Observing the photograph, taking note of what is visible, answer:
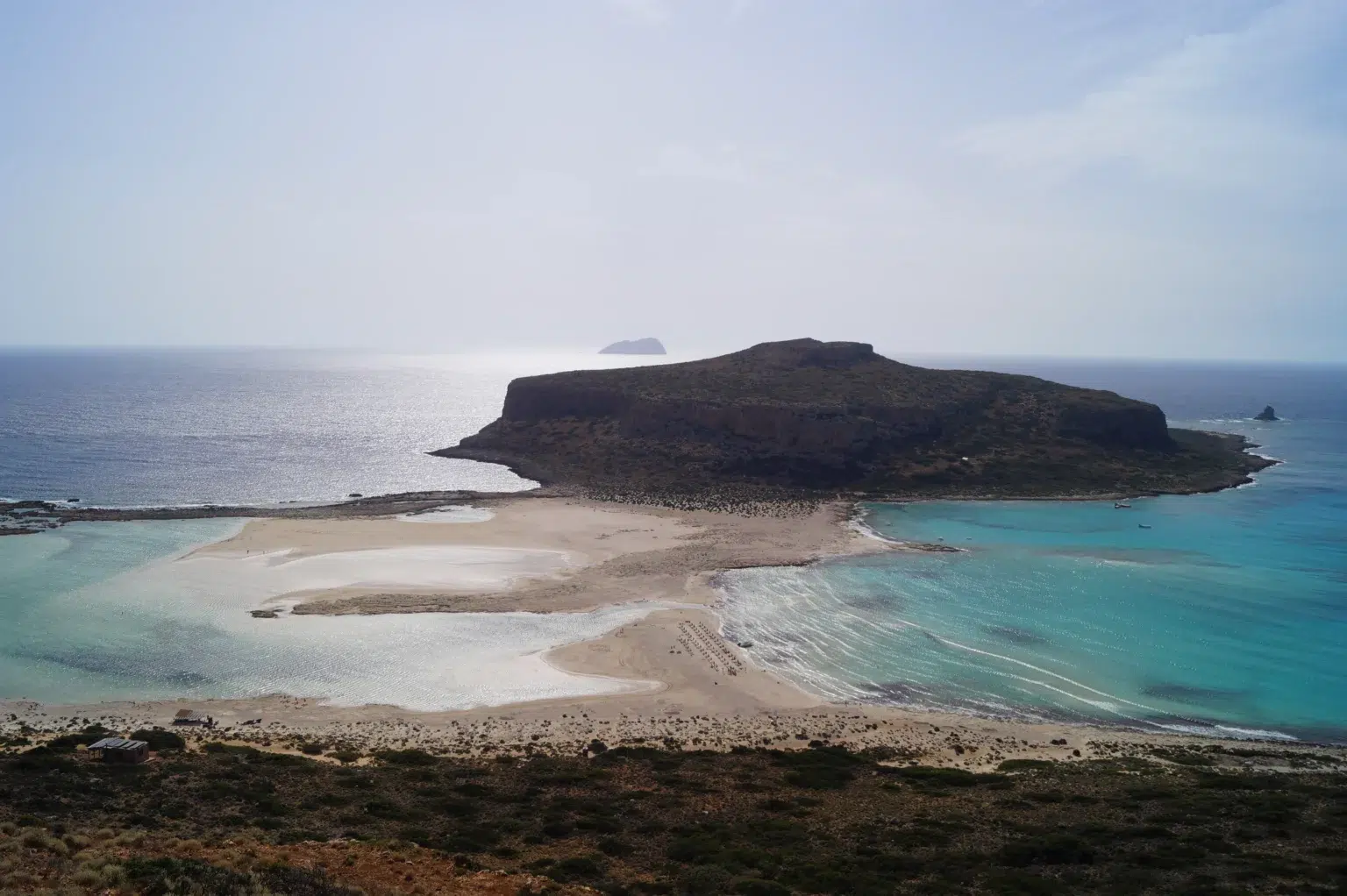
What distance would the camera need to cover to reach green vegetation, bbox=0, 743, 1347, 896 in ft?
60.8

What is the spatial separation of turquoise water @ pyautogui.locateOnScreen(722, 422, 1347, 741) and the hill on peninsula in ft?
47.7

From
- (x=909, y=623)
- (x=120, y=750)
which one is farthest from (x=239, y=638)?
(x=909, y=623)

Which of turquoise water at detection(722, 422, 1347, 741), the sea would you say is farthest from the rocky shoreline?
turquoise water at detection(722, 422, 1347, 741)

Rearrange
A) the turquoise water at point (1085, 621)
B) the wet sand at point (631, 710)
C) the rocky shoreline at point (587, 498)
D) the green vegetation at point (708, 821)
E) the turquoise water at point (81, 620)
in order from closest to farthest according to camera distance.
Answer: the green vegetation at point (708, 821) → the wet sand at point (631, 710) → the turquoise water at point (81, 620) → the turquoise water at point (1085, 621) → the rocky shoreline at point (587, 498)

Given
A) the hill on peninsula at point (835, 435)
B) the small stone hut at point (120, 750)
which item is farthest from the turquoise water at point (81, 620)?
the hill on peninsula at point (835, 435)

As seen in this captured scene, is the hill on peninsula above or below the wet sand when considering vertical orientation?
above

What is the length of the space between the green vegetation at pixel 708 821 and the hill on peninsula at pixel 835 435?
5515 cm

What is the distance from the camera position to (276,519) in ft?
214

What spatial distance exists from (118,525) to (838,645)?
54.6 m

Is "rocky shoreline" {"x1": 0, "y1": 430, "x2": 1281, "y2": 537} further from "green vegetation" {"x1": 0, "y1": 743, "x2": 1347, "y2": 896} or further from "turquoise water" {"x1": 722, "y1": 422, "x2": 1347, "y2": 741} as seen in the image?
"green vegetation" {"x1": 0, "y1": 743, "x2": 1347, "y2": 896}

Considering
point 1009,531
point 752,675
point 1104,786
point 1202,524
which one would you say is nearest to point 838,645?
point 752,675

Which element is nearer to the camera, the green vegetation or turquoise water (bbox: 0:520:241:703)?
the green vegetation

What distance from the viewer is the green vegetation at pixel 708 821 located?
60.8 ft

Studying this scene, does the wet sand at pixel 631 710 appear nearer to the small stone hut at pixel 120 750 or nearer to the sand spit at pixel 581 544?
the sand spit at pixel 581 544
